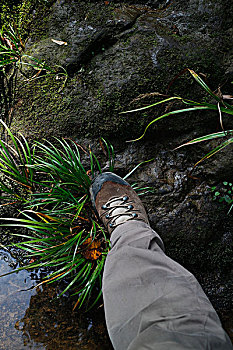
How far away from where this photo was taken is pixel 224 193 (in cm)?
188

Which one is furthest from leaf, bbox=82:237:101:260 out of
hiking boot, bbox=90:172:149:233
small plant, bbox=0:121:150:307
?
hiking boot, bbox=90:172:149:233

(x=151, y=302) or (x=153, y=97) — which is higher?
(x=153, y=97)

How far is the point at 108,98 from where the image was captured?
6.57ft

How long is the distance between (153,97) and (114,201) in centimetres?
81

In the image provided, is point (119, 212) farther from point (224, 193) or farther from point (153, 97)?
point (153, 97)

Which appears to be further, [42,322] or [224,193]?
[224,193]

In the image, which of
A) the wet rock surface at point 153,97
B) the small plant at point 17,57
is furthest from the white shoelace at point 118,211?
the small plant at point 17,57

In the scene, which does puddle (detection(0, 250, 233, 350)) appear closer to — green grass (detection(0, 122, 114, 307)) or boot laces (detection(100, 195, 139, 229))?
green grass (detection(0, 122, 114, 307))

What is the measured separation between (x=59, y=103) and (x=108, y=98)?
387 millimetres

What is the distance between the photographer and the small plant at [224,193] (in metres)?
1.85

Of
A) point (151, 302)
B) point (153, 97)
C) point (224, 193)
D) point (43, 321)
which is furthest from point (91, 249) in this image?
point (153, 97)

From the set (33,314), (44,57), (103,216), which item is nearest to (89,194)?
(103,216)

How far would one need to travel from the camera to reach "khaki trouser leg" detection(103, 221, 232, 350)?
0.88m

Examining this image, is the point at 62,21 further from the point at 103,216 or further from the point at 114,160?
the point at 103,216
